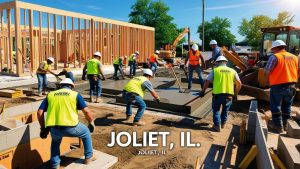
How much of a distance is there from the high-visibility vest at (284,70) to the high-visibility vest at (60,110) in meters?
4.06

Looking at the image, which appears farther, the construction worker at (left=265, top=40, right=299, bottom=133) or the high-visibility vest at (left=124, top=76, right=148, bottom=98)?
the high-visibility vest at (left=124, top=76, right=148, bottom=98)

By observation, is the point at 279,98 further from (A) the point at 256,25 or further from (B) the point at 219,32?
(B) the point at 219,32

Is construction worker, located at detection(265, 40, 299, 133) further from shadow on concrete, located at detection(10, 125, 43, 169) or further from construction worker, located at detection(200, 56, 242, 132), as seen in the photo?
shadow on concrete, located at detection(10, 125, 43, 169)

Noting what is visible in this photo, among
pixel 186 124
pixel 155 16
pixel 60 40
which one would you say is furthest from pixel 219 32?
pixel 186 124

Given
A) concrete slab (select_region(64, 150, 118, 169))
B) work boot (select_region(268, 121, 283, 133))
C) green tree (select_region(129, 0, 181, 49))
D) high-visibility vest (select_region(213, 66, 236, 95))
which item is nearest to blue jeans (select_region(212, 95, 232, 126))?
high-visibility vest (select_region(213, 66, 236, 95))

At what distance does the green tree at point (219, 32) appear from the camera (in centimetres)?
5781

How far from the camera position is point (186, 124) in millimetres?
6590

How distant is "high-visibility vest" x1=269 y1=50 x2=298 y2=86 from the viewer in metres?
5.55

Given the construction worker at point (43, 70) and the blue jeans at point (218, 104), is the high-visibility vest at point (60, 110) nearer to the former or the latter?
the blue jeans at point (218, 104)

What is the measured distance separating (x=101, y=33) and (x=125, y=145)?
16.2 meters

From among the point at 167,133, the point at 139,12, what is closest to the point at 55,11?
the point at 167,133

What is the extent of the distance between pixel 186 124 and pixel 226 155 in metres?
1.89

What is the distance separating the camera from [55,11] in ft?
52.8

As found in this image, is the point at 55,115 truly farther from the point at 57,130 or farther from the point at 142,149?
the point at 142,149
